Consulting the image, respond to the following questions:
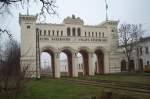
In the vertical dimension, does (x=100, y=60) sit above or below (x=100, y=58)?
below

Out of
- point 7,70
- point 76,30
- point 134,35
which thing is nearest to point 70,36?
→ point 76,30

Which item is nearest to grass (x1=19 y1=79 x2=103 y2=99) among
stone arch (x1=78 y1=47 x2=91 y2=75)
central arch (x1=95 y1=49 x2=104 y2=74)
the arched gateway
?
the arched gateway

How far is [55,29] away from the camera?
59.6 metres

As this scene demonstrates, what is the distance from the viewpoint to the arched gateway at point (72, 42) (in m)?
56.9

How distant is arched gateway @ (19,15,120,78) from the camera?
5694cm

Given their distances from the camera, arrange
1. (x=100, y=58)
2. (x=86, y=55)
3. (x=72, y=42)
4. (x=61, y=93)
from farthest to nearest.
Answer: (x=100, y=58), (x=86, y=55), (x=72, y=42), (x=61, y=93)

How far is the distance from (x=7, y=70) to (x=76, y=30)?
43360mm

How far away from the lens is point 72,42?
6097 cm

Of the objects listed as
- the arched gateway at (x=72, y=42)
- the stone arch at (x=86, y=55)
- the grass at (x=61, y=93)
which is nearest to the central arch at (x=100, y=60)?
the arched gateway at (x=72, y=42)

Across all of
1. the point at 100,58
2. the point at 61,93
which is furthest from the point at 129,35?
the point at 61,93

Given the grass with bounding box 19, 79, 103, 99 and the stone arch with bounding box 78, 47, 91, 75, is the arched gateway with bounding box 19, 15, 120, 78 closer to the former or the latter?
the stone arch with bounding box 78, 47, 91, 75

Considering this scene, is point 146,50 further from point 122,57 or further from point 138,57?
point 122,57

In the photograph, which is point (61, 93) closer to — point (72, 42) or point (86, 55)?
point (72, 42)

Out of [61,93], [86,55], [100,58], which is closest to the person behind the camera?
[61,93]
